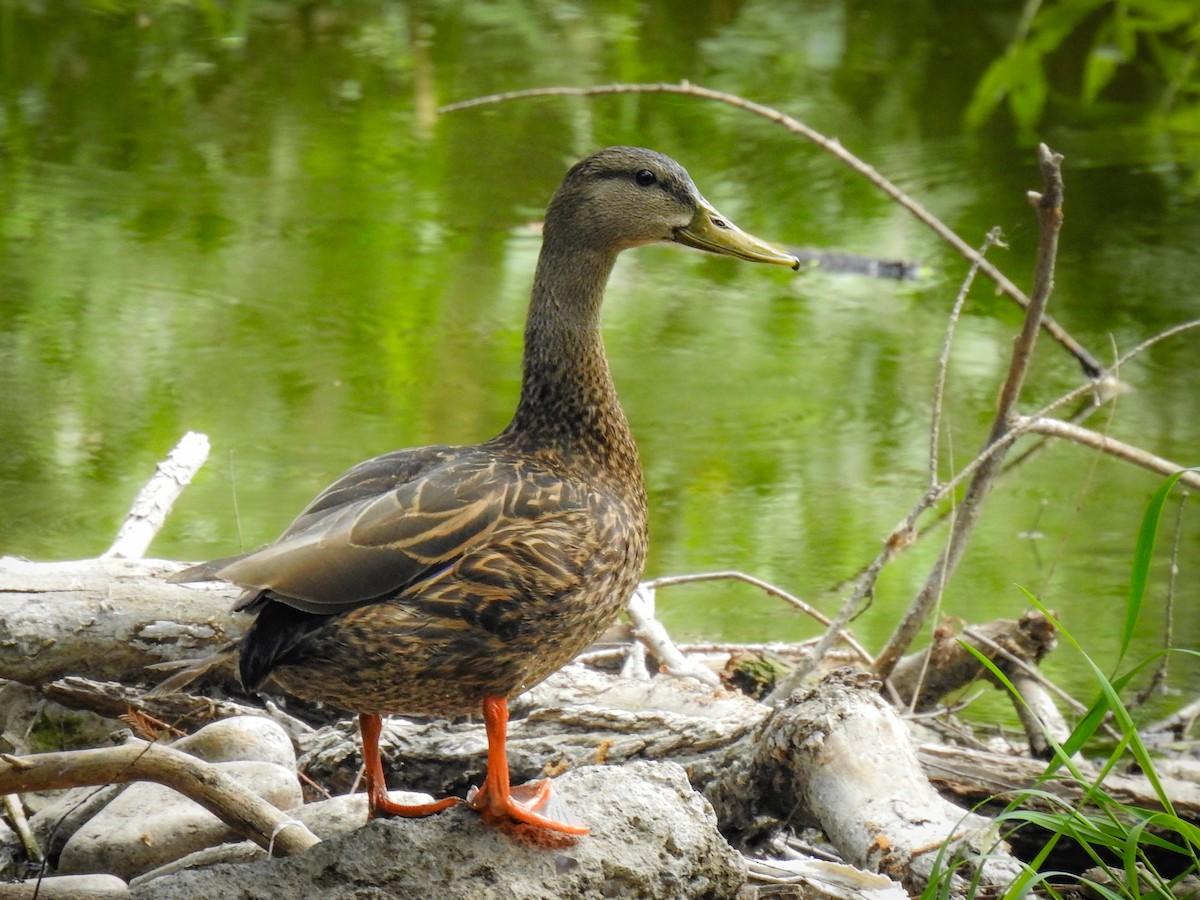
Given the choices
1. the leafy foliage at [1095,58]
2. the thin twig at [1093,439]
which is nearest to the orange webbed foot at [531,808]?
the thin twig at [1093,439]

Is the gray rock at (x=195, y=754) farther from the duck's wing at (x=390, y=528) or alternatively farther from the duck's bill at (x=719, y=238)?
the duck's bill at (x=719, y=238)

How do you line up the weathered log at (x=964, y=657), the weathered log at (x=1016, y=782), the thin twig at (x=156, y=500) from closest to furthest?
1. the weathered log at (x=1016, y=782)
2. the thin twig at (x=156, y=500)
3. the weathered log at (x=964, y=657)

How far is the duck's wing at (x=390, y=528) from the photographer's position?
2889 millimetres

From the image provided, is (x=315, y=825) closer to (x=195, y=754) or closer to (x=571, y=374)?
(x=195, y=754)

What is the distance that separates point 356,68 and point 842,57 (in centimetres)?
313

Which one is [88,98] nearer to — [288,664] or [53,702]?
[53,702]

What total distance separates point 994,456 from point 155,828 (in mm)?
2161

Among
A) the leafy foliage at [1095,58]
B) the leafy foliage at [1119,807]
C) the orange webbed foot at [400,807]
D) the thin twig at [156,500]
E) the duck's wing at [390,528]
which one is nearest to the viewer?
the leafy foliage at [1119,807]

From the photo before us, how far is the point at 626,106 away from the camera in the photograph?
32.8 feet

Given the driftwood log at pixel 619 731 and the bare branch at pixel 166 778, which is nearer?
the bare branch at pixel 166 778

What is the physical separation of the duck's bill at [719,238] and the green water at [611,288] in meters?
1.66

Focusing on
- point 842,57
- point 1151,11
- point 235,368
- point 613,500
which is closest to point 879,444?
point 1151,11

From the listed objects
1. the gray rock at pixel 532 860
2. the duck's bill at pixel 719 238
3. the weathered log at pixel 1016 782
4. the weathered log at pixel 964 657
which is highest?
the duck's bill at pixel 719 238

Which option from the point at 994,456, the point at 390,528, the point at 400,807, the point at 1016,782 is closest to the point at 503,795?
the point at 400,807
